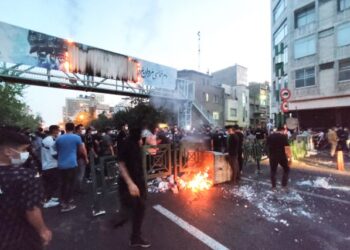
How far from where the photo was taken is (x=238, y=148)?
8953 millimetres

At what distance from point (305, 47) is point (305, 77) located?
291cm

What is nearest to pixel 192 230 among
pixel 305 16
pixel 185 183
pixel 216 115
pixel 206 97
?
pixel 185 183

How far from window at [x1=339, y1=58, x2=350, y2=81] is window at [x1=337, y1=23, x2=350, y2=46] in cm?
157

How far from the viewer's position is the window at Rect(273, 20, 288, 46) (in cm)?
3000

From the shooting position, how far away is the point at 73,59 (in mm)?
16391

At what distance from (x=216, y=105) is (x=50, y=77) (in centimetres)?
3271

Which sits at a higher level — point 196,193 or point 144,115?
point 144,115

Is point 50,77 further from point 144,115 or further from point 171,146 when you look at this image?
point 144,115

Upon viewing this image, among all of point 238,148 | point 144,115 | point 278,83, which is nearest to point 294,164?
point 238,148

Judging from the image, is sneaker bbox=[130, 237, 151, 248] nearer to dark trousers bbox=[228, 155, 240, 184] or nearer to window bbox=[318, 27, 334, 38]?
dark trousers bbox=[228, 155, 240, 184]

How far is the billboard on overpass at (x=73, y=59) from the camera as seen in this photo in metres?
13.8

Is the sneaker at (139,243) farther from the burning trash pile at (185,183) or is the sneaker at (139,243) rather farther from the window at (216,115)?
the window at (216,115)

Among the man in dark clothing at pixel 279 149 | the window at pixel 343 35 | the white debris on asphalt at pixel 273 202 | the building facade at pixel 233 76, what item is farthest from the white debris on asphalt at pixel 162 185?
the building facade at pixel 233 76

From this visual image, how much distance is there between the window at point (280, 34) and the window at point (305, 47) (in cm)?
283
